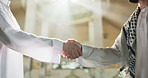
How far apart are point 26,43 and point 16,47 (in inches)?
2.2

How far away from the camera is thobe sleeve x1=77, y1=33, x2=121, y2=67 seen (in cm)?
115

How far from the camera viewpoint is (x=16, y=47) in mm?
1026

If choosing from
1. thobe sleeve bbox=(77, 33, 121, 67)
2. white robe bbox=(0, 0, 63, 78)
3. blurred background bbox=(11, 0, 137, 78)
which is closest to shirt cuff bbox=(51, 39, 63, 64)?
white robe bbox=(0, 0, 63, 78)

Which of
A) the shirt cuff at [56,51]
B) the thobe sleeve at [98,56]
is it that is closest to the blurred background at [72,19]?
the thobe sleeve at [98,56]

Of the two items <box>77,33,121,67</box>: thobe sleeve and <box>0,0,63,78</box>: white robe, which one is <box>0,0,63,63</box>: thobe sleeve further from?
<box>77,33,121,67</box>: thobe sleeve

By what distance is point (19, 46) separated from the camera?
1.03m

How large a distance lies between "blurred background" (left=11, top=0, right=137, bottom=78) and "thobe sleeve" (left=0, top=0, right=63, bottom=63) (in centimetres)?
105

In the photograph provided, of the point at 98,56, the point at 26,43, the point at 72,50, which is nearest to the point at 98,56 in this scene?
the point at 98,56

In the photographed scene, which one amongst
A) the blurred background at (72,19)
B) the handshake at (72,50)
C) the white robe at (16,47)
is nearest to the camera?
the white robe at (16,47)

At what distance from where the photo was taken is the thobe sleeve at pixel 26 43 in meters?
1.02

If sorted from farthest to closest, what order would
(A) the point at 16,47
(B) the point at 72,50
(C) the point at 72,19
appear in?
(C) the point at 72,19
(B) the point at 72,50
(A) the point at 16,47

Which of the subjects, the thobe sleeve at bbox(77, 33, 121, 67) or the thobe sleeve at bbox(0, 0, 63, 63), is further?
the thobe sleeve at bbox(77, 33, 121, 67)

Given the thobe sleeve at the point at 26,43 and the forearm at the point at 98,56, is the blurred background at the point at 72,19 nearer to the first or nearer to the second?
the forearm at the point at 98,56

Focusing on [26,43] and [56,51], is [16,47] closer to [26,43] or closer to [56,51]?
[26,43]
